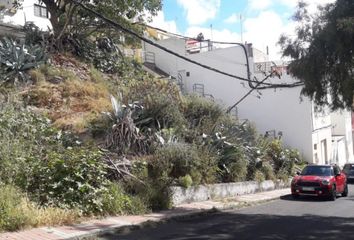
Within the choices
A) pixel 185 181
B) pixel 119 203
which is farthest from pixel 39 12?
pixel 119 203

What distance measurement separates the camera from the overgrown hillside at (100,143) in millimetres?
12633

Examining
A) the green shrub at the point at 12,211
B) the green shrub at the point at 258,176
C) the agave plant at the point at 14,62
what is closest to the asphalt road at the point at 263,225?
the green shrub at the point at 12,211

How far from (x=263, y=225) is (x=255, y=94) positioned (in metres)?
25.9

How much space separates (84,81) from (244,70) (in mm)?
16415

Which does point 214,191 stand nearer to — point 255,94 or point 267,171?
point 267,171

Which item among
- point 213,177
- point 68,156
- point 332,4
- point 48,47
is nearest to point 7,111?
point 68,156

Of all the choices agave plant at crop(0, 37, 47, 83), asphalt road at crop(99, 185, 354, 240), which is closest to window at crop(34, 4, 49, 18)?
agave plant at crop(0, 37, 47, 83)

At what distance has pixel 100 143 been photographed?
1753 cm

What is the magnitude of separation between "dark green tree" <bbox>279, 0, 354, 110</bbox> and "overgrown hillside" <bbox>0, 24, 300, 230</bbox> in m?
4.58

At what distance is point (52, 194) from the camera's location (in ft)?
41.2

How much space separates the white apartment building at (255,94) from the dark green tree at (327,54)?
62.1 feet

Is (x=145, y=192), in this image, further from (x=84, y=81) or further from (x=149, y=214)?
(x=84, y=81)

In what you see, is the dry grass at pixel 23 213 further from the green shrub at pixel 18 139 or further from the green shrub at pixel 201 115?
the green shrub at pixel 201 115

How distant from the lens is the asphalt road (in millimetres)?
11727
